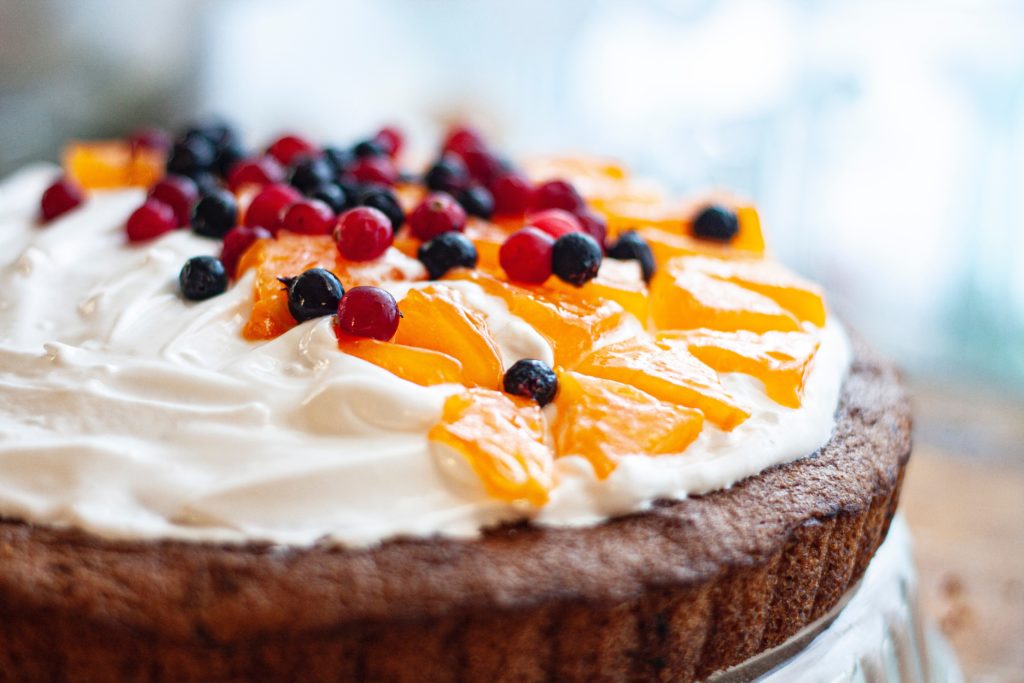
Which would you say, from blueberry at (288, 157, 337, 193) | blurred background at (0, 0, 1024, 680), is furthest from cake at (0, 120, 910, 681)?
blurred background at (0, 0, 1024, 680)

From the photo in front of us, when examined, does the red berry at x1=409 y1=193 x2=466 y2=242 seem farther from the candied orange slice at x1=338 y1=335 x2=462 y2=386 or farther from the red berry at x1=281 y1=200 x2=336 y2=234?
the candied orange slice at x1=338 y1=335 x2=462 y2=386

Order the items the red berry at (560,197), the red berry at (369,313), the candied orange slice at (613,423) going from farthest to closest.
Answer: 1. the red berry at (560,197)
2. the red berry at (369,313)
3. the candied orange slice at (613,423)

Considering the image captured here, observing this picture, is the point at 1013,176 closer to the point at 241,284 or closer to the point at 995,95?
the point at 995,95

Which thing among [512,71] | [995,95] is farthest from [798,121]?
[512,71]

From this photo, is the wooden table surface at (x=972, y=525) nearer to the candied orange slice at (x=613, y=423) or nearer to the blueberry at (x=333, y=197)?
the candied orange slice at (x=613, y=423)

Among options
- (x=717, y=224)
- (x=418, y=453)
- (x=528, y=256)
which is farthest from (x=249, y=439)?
(x=717, y=224)

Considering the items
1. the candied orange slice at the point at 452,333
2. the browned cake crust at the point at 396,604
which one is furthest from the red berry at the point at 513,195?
the browned cake crust at the point at 396,604
